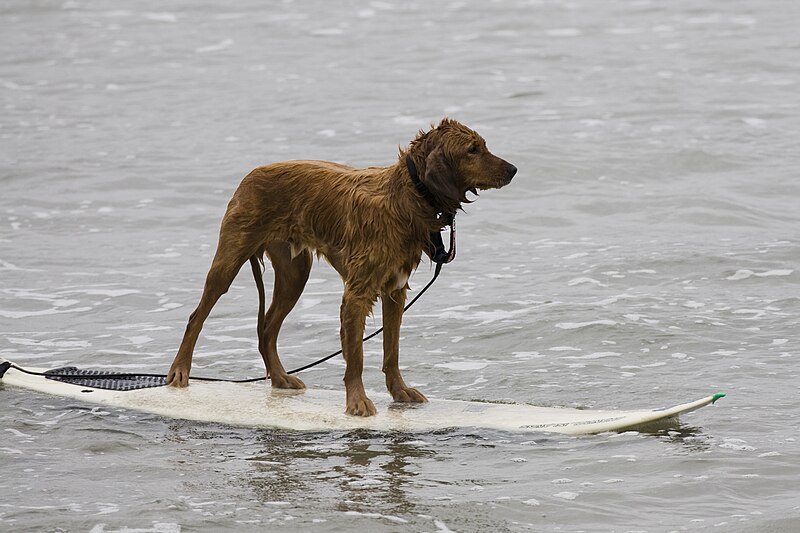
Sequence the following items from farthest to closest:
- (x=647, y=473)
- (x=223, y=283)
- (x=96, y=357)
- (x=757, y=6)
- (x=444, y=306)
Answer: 1. (x=757, y=6)
2. (x=444, y=306)
3. (x=96, y=357)
4. (x=223, y=283)
5. (x=647, y=473)

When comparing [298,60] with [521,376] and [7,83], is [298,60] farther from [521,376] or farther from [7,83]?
[521,376]

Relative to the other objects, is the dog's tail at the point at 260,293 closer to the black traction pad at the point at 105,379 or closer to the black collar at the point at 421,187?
the black traction pad at the point at 105,379

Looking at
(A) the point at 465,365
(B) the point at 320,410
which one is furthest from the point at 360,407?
(A) the point at 465,365

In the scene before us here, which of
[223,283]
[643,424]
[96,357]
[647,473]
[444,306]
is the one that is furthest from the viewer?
[444,306]

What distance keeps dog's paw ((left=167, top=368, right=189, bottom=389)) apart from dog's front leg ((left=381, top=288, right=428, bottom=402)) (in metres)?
1.35

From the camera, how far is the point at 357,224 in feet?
23.4

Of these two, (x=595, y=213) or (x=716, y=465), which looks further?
(x=595, y=213)

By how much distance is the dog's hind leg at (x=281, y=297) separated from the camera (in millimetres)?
7898

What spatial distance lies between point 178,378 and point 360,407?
137 centimetres

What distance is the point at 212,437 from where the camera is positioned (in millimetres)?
7316

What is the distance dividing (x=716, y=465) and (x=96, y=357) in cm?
497

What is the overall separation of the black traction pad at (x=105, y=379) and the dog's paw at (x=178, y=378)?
0.21 feet

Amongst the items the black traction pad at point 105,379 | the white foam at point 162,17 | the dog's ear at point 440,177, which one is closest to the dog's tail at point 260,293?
the black traction pad at point 105,379

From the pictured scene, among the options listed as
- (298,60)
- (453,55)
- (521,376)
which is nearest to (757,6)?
(453,55)
